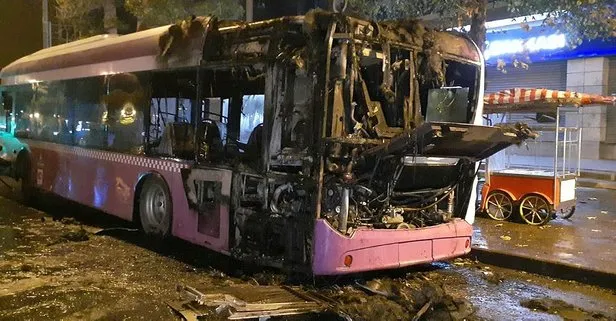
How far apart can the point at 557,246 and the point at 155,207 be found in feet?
19.5

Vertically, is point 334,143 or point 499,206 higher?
point 334,143

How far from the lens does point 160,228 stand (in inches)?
317

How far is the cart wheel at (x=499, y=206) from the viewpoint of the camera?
1028cm

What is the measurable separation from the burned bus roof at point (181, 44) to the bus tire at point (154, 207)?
167 centimetres

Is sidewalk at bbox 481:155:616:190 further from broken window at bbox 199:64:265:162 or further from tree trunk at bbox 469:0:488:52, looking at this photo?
broken window at bbox 199:64:265:162

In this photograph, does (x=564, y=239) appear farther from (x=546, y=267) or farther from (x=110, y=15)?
(x=110, y=15)

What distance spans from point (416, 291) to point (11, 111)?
11.0 metres

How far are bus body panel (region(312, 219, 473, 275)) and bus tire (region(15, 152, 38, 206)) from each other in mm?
8784

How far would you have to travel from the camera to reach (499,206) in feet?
34.2

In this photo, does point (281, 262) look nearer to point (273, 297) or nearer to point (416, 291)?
point (273, 297)

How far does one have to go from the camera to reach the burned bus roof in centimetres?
577

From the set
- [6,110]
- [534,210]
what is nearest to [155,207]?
[534,210]

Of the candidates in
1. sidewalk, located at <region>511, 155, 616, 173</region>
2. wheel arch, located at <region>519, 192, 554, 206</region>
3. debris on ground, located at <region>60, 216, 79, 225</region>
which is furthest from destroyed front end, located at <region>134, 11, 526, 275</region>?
sidewalk, located at <region>511, 155, 616, 173</region>

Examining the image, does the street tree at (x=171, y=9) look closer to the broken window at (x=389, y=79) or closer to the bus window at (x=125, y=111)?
the bus window at (x=125, y=111)
